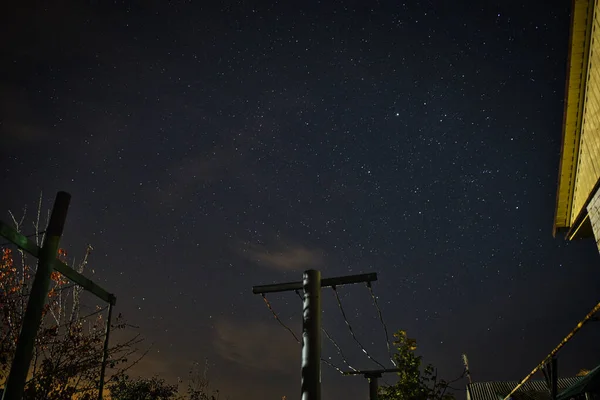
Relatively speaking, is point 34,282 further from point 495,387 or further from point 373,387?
point 495,387

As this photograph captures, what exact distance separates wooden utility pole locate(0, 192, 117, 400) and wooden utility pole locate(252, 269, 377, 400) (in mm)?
5135

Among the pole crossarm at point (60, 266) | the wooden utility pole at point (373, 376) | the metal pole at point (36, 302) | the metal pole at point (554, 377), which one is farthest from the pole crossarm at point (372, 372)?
the metal pole at point (36, 302)

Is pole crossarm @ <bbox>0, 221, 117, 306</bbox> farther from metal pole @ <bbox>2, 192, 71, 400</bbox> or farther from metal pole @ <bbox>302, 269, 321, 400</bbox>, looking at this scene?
metal pole @ <bbox>302, 269, 321, 400</bbox>

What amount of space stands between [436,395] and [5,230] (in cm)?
2621

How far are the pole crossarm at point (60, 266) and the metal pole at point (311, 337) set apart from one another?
15.1ft

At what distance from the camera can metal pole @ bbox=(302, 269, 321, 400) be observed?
28.9 ft

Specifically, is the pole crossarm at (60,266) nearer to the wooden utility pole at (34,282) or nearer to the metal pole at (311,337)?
the wooden utility pole at (34,282)

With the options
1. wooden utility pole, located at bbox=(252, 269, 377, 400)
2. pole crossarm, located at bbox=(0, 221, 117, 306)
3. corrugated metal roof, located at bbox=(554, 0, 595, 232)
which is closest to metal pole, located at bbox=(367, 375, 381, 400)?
wooden utility pole, located at bbox=(252, 269, 377, 400)

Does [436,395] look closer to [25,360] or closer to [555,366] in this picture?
[555,366]

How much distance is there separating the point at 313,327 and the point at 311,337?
233 mm

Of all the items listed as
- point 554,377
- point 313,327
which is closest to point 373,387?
point 554,377

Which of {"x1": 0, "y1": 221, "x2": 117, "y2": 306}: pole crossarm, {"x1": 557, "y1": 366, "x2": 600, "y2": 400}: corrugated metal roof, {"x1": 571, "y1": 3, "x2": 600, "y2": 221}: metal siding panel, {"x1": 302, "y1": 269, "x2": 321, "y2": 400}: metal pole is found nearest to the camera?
{"x1": 0, "y1": 221, "x2": 117, "y2": 306}: pole crossarm

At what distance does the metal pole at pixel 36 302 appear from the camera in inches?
237

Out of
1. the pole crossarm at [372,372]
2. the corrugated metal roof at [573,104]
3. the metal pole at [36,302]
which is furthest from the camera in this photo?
the pole crossarm at [372,372]
